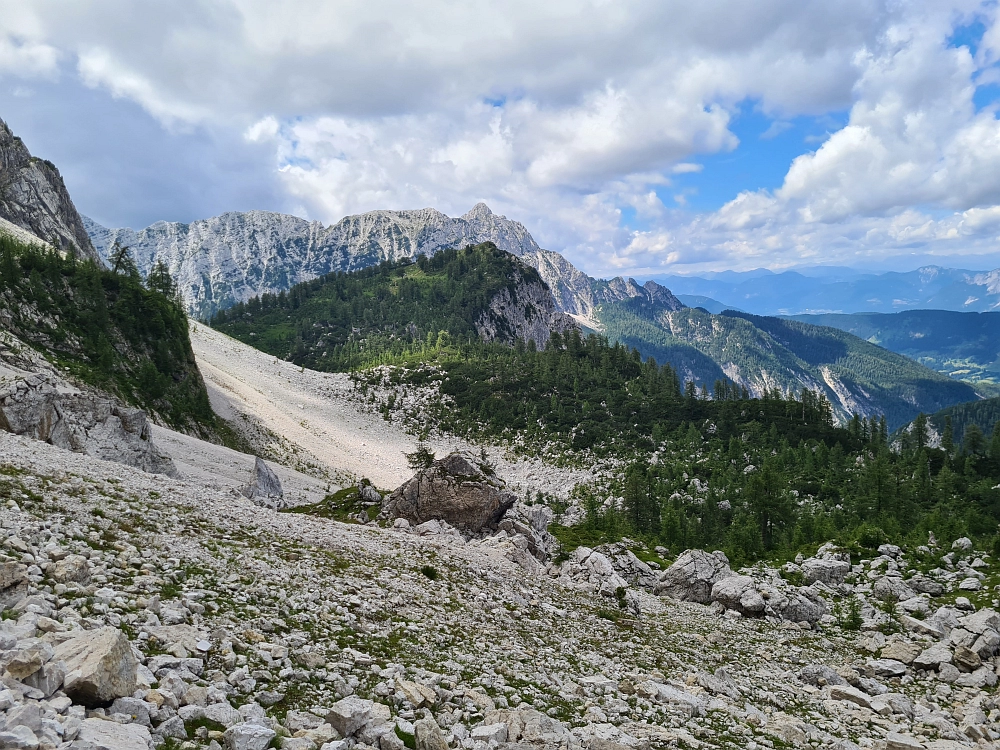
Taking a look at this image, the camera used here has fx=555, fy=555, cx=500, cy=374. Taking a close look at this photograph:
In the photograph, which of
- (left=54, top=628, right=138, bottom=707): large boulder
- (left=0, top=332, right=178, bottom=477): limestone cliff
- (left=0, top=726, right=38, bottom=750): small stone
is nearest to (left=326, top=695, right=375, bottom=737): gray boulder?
(left=54, top=628, right=138, bottom=707): large boulder

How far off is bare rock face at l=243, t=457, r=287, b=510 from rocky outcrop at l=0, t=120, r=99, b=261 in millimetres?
132136

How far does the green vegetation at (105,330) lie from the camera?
5859 centimetres

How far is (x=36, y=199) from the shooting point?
495 feet

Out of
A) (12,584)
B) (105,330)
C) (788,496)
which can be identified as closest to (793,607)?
(12,584)

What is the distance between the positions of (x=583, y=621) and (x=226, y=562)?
1521cm

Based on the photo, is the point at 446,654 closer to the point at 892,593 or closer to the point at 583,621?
the point at 583,621

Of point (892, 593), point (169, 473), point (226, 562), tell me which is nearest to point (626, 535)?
point (892, 593)

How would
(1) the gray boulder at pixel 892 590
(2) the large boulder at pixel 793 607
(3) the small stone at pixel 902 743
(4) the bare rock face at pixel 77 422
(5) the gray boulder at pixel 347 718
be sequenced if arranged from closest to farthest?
(5) the gray boulder at pixel 347 718 → (3) the small stone at pixel 902 743 → (4) the bare rock face at pixel 77 422 → (2) the large boulder at pixel 793 607 → (1) the gray boulder at pixel 892 590

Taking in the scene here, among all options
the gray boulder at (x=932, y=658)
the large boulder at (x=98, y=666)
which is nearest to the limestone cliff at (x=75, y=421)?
the large boulder at (x=98, y=666)

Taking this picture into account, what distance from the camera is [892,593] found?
113ft

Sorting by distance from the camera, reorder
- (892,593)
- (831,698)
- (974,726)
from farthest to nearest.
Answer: (892,593), (831,698), (974,726)

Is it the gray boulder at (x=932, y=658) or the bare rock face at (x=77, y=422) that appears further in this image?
the bare rock face at (x=77, y=422)

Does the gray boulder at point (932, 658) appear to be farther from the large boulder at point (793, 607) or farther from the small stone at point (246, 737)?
the small stone at point (246, 737)

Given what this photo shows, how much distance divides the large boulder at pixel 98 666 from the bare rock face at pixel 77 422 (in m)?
25.4
